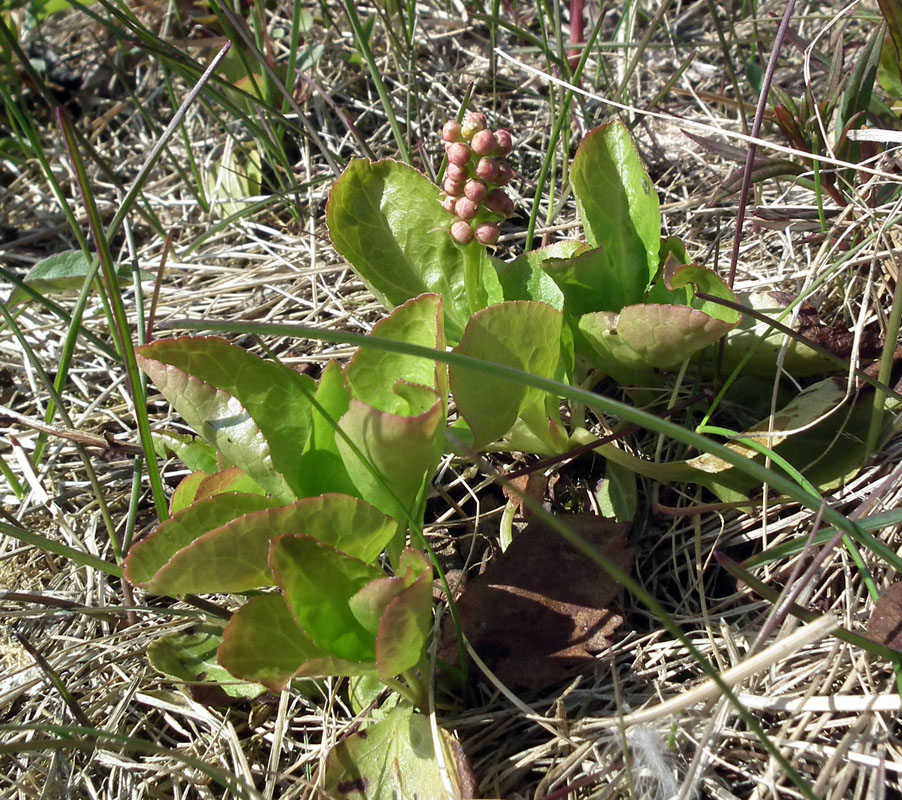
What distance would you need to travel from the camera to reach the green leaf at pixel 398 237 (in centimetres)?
152

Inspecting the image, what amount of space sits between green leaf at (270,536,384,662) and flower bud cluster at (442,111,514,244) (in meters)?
0.57

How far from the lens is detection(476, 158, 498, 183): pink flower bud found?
4.40 ft

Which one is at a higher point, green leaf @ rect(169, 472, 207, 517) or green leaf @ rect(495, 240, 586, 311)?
green leaf @ rect(495, 240, 586, 311)

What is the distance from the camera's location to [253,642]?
114 centimetres

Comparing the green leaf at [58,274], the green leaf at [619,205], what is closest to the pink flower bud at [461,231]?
the green leaf at [619,205]

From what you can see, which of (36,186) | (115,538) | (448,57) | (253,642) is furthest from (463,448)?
(36,186)

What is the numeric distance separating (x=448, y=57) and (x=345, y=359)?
1.20 meters

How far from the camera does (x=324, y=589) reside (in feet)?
3.83

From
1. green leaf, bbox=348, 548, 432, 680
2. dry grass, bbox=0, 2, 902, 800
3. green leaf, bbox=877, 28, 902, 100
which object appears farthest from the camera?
green leaf, bbox=877, 28, 902, 100

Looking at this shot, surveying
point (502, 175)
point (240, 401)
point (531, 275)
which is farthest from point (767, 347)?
point (240, 401)

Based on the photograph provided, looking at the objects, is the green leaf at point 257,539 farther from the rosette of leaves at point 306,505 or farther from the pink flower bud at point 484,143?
the pink flower bud at point 484,143

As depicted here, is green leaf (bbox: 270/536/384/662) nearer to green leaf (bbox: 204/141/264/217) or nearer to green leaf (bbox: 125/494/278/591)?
green leaf (bbox: 125/494/278/591)

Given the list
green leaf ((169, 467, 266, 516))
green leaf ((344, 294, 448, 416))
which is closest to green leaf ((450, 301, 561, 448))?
green leaf ((344, 294, 448, 416))

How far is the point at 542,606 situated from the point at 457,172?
724 mm
